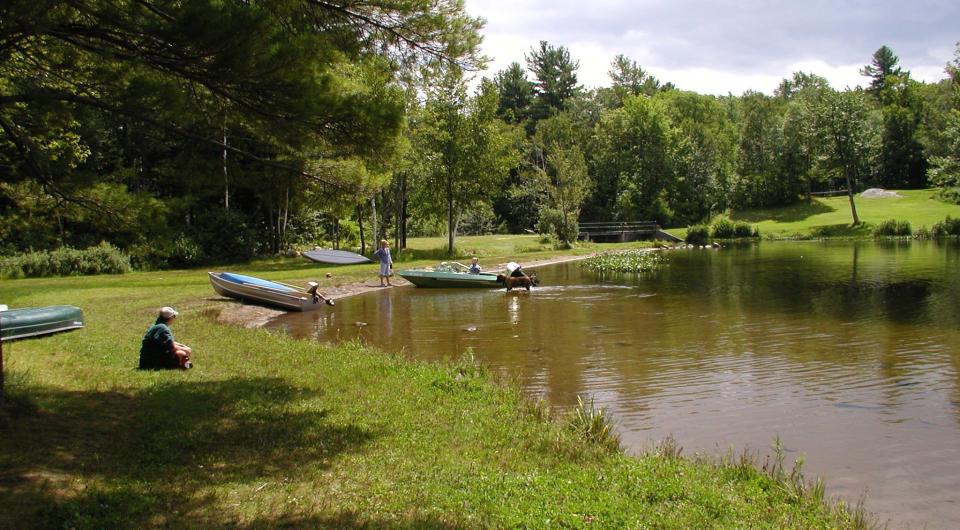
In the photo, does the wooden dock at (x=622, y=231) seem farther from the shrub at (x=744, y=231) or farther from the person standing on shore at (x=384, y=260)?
the person standing on shore at (x=384, y=260)

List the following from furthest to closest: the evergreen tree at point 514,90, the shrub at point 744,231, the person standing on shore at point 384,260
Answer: the evergreen tree at point 514,90
the shrub at point 744,231
the person standing on shore at point 384,260

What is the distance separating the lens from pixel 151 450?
7.38 meters

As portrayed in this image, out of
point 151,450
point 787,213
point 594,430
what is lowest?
point 594,430

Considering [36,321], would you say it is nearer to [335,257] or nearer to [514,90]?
[335,257]

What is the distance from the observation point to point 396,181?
44344 mm

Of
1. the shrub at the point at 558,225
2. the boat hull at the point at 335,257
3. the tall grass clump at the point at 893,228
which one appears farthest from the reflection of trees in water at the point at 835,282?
the boat hull at the point at 335,257

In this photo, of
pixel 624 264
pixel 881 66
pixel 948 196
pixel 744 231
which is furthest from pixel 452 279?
pixel 881 66

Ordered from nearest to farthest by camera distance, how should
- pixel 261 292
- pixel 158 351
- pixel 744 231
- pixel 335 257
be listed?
pixel 158 351 → pixel 261 292 → pixel 335 257 → pixel 744 231

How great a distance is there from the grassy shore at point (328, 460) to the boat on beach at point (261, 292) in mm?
11097

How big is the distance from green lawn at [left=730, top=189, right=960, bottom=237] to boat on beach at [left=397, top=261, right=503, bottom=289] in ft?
A: 143

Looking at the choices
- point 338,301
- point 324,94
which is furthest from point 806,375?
point 338,301

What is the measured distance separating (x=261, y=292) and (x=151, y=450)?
1674 centimetres

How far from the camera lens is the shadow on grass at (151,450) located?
5.71 m

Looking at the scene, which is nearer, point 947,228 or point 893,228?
point 947,228
